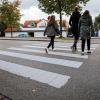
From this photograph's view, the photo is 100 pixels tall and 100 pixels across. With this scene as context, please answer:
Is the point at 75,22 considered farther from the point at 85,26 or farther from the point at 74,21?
the point at 85,26

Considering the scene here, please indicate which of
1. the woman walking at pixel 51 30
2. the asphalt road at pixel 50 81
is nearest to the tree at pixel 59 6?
the woman walking at pixel 51 30

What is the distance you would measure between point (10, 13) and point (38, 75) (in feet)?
181

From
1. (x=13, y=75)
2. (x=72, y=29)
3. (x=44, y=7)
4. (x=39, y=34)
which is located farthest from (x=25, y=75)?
(x=39, y=34)

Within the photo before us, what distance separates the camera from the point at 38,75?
841 cm

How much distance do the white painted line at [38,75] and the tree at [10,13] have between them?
50881mm

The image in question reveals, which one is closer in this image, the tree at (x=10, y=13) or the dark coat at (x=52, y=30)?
the dark coat at (x=52, y=30)

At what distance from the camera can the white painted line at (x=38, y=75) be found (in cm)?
745

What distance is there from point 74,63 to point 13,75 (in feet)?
8.48

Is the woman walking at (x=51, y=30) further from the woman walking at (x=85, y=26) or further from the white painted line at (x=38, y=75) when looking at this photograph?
the white painted line at (x=38, y=75)

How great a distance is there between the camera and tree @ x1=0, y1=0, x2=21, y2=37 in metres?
60.8

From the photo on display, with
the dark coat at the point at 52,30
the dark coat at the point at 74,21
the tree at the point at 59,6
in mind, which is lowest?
the dark coat at the point at 52,30

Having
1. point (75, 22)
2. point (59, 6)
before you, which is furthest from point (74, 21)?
point (59, 6)

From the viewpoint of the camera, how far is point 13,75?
8484mm

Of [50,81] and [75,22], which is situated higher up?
[75,22]
